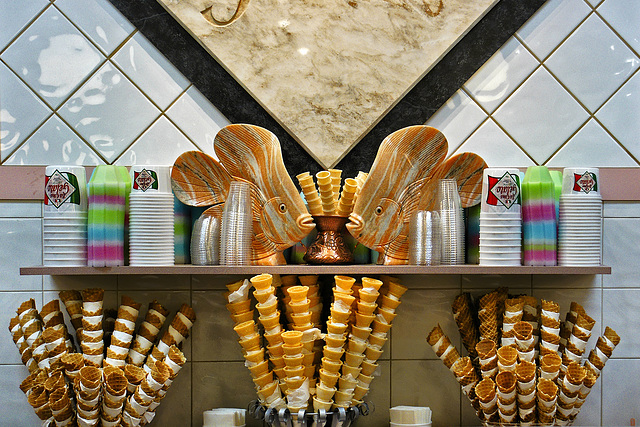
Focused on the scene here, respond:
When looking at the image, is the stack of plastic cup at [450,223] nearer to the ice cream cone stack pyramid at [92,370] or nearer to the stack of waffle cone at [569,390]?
the stack of waffle cone at [569,390]

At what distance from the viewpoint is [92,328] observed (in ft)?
4.48

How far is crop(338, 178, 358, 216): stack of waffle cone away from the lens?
4.64 feet

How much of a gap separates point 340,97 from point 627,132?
0.86m

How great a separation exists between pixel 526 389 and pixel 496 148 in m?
0.70

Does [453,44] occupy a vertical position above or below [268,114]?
above

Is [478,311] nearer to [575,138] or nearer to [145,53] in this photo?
[575,138]

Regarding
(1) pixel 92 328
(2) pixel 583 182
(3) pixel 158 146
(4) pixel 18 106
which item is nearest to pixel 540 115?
(2) pixel 583 182

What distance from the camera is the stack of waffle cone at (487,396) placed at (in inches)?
50.5

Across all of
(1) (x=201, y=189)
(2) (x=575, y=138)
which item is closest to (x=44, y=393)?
(1) (x=201, y=189)

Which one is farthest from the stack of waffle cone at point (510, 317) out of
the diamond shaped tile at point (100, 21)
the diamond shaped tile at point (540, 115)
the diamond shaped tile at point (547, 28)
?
the diamond shaped tile at point (100, 21)

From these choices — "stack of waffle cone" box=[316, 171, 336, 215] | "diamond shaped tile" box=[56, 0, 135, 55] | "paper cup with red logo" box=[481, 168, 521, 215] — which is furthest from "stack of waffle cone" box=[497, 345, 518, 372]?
"diamond shaped tile" box=[56, 0, 135, 55]

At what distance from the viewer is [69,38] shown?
5.21 ft

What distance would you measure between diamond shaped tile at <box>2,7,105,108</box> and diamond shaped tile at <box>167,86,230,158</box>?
273mm

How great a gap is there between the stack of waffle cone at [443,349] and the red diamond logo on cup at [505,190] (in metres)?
0.38
